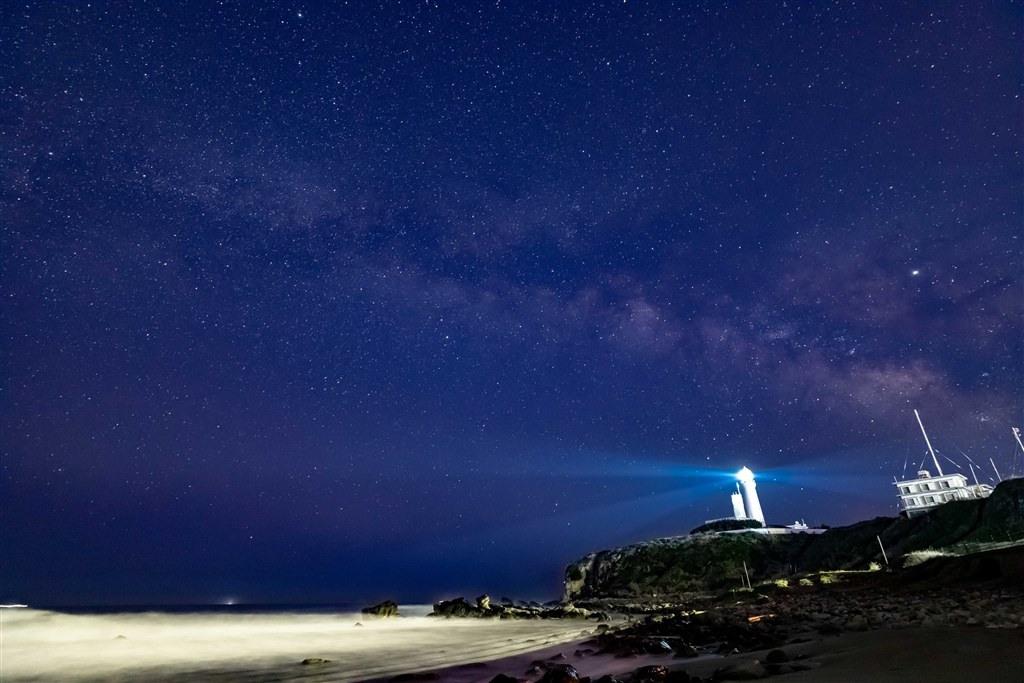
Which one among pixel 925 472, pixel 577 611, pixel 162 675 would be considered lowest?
pixel 577 611

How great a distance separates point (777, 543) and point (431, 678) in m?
74.6

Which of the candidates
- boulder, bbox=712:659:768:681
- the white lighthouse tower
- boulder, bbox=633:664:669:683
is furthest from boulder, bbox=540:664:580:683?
the white lighthouse tower

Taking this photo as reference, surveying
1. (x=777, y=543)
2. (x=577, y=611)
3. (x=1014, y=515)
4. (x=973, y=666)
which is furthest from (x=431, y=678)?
(x=777, y=543)

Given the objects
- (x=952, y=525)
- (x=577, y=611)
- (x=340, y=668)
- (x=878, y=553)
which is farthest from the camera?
(x=878, y=553)

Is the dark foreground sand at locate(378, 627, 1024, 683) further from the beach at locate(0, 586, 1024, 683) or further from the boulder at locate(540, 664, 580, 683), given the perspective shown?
the boulder at locate(540, 664, 580, 683)

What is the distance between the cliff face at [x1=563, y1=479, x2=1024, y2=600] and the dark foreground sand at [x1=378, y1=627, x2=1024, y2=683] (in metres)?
40.2

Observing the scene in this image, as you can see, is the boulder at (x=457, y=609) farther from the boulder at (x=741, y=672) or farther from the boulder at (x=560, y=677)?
the boulder at (x=560, y=677)

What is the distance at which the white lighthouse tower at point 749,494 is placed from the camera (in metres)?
99.6

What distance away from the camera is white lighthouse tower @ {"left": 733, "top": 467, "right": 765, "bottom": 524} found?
3922 inches

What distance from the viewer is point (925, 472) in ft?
219

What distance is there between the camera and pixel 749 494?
333 ft

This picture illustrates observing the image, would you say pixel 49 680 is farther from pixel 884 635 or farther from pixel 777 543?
pixel 777 543

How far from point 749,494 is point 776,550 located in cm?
3681

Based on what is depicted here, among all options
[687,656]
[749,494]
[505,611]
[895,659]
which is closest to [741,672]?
[895,659]
